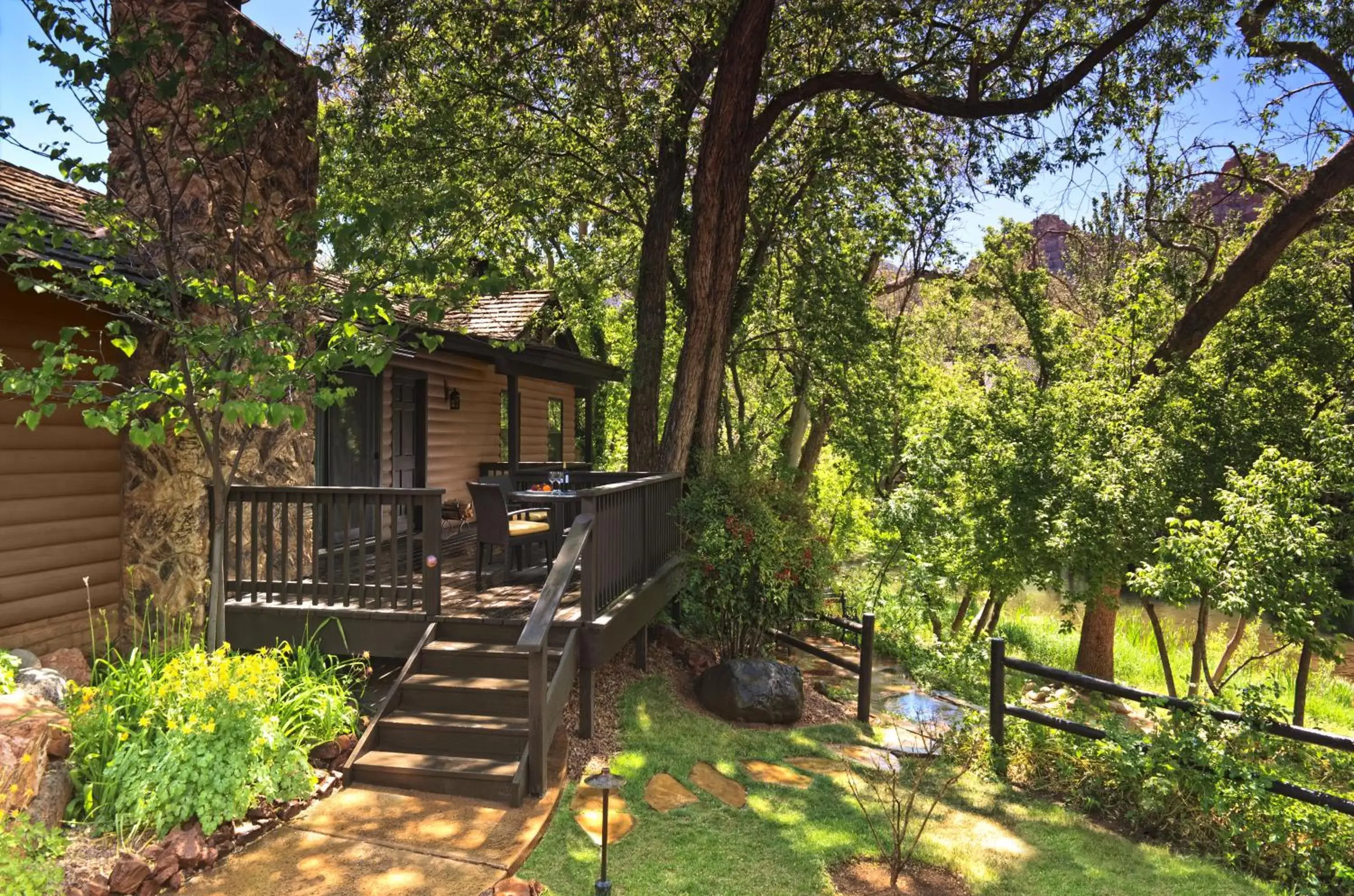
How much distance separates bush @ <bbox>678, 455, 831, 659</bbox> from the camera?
352 inches

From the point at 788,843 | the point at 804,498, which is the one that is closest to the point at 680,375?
the point at 804,498

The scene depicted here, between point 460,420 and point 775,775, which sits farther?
point 460,420

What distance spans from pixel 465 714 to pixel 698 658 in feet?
12.8

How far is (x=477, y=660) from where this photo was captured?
603 cm

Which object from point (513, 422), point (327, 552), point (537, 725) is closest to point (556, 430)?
point (513, 422)

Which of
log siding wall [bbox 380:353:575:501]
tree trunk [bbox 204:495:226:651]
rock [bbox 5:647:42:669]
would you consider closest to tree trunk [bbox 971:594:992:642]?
log siding wall [bbox 380:353:575:501]

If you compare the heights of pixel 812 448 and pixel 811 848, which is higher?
pixel 812 448

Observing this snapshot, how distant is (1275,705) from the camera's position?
5930 millimetres

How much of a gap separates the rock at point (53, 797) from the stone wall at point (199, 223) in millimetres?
2655

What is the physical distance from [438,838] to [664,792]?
1785 mm

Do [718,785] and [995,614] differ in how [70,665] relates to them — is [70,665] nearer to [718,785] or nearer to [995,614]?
[718,785]

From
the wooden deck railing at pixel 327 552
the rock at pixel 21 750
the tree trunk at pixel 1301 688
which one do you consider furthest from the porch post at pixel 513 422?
the tree trunk at pixel 1301 688

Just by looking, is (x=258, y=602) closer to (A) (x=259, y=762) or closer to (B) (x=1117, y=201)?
(A) (x=259, y=762)

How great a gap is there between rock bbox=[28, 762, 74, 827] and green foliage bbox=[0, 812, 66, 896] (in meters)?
0.17
